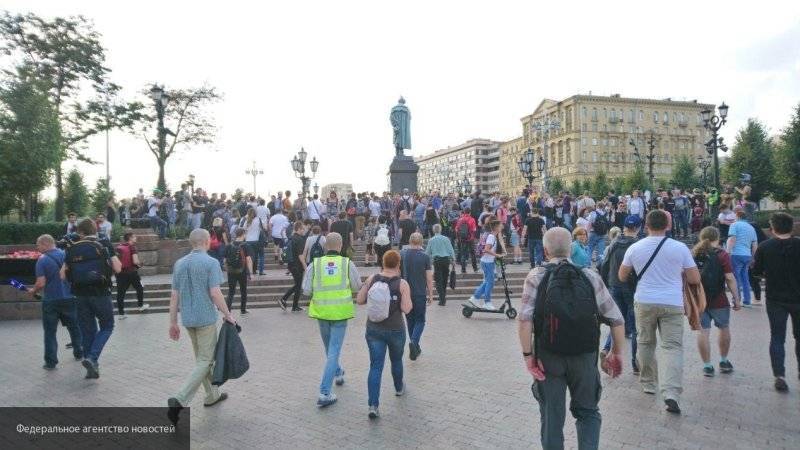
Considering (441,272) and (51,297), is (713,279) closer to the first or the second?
(441,272)

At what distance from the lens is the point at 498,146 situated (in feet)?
486

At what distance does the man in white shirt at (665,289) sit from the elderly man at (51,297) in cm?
767

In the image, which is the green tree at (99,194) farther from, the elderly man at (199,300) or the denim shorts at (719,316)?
the denim shorts at (719,316)

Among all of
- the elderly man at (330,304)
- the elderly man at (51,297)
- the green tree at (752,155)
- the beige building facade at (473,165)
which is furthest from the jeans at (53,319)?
the beige building facade at (473,165)

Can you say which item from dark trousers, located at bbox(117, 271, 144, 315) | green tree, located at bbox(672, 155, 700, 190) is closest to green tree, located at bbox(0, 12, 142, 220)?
dark trousers, located at bbox(117, 271, 144, 315)

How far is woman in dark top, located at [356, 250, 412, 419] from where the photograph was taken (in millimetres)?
5230

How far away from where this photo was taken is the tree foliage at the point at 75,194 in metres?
46.5

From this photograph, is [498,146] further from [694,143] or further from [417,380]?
[417,380]

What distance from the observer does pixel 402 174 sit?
26172 millimetres

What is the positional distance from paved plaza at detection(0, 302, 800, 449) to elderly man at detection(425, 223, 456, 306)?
8.84 ft

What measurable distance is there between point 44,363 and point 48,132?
1983cm

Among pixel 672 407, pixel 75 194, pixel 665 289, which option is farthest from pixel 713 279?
pixel 75 194

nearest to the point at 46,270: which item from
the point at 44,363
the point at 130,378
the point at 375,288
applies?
the point at 44,363

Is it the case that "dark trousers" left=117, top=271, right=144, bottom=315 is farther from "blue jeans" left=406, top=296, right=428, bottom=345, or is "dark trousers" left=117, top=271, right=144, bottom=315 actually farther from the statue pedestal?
the statue pedestal
